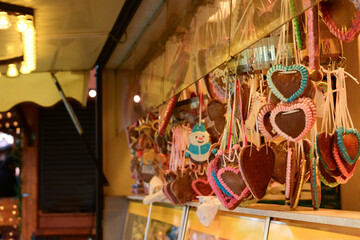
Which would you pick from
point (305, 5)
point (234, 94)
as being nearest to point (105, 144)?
point (234, 94)

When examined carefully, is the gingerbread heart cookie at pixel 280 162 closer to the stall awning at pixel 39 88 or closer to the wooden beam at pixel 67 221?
the stall awning at pixel 39 88

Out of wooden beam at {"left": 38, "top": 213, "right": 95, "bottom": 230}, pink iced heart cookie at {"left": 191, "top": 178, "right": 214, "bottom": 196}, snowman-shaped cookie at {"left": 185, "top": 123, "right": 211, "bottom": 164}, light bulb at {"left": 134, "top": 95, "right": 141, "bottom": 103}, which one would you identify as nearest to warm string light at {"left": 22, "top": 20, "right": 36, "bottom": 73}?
light bulb at {"left": 134, "top": 95, "right": 141, "bottom": 103}

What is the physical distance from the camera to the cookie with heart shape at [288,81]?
5.27ft

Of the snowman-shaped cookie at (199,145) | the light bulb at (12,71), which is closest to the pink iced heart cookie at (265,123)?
the snowman-shaped cookie at (199,145)

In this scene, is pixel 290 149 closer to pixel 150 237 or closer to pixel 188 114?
pixel 188 114

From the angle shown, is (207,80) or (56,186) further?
(56,186)

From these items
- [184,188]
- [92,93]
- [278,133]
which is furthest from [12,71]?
[278,133]

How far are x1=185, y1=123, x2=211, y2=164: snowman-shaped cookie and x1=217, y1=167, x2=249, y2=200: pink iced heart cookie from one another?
0.60 meters

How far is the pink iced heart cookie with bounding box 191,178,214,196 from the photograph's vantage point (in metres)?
2.62

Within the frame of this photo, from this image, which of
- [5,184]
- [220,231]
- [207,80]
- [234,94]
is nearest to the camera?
[234,94]

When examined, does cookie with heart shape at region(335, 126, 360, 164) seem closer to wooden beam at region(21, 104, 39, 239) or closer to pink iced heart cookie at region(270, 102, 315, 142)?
pink iced heart cookie at region(270, 102, 315, 142)

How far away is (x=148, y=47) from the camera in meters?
3.88

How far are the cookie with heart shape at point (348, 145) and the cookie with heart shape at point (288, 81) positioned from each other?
0.63 ft

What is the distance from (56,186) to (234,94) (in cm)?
586
